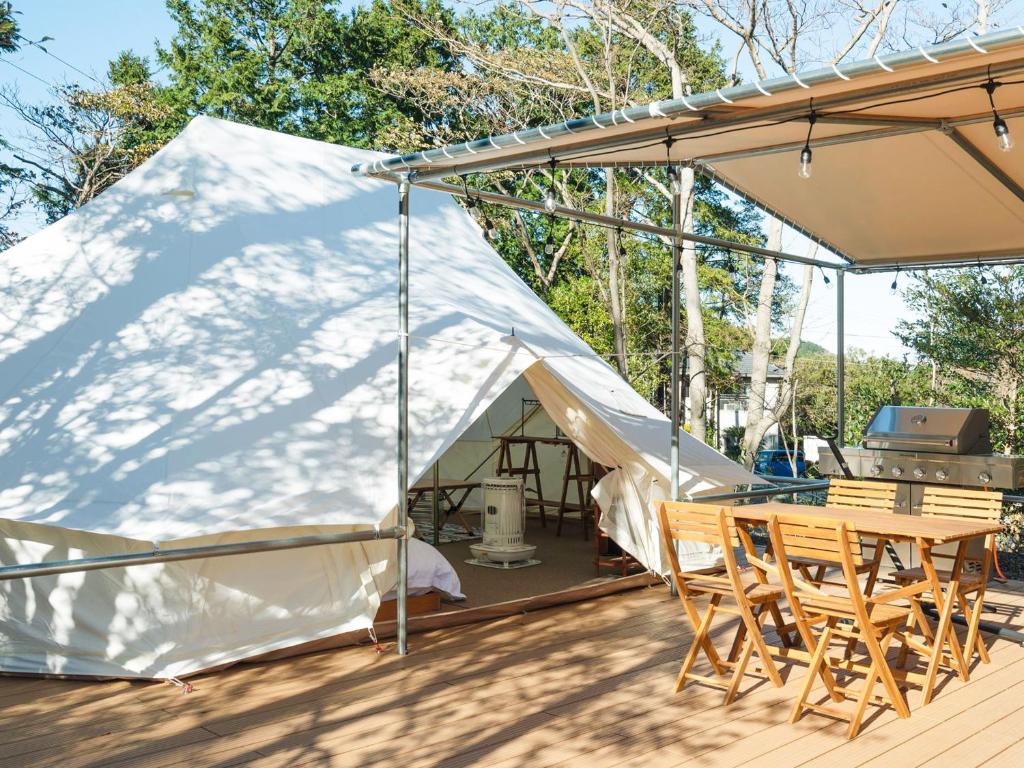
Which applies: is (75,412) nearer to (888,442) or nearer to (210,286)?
Answer: (210,286)

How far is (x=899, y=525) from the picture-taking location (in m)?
4.32

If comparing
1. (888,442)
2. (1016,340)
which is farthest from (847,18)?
(888,442)

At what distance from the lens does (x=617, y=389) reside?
22.9 feet

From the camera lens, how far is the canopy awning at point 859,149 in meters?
3.67

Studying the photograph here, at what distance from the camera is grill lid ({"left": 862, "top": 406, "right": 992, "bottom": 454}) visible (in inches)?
263

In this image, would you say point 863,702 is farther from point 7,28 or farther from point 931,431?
point 7,28

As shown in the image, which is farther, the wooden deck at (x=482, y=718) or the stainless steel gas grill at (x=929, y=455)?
the stainless steel gas grill at (x=929, y=455)

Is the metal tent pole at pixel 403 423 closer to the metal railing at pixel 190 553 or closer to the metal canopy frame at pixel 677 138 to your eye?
the metal canopy frame at pixel 677 138

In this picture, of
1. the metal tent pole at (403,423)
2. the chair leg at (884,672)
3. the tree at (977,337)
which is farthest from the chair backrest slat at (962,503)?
the tree at (977,337)

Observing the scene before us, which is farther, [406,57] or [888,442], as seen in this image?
[406,57]

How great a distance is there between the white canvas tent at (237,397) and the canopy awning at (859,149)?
122cm

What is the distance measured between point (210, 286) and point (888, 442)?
4645mm

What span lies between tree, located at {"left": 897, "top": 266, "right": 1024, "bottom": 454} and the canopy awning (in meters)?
2.83

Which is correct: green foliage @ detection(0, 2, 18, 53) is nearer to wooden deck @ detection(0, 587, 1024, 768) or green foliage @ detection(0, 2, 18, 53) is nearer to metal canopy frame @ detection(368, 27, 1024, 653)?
metal canopy frame @ detection(368, 27, 1024, 653)
